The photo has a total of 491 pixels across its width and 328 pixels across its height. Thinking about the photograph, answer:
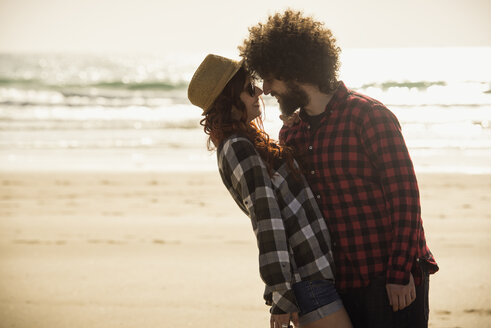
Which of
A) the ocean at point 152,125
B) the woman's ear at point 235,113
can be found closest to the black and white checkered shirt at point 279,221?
the woman's ear at point 235,113

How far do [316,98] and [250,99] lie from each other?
0.30 meters

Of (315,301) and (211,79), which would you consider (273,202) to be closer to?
(315,301)

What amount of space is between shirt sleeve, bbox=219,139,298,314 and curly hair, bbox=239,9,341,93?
412mm

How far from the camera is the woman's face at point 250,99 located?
2479 mm

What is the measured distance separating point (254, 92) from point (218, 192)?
21.7 ft

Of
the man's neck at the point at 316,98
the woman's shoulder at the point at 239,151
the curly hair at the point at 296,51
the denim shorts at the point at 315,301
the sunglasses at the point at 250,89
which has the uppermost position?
the curly hair at the point at 296,51

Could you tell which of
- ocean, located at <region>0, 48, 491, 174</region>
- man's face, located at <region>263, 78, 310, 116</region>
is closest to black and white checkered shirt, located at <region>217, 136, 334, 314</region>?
man's face, located at <region>263, 78, 310, 116</region>

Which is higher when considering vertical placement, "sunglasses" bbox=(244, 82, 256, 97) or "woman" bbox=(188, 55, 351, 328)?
"sunglasses" bbox=(244, 82, 256, 97)

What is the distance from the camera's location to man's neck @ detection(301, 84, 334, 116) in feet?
8.09

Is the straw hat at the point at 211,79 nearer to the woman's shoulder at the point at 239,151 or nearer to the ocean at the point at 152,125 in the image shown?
the woman's shoulder at the point at 239,151

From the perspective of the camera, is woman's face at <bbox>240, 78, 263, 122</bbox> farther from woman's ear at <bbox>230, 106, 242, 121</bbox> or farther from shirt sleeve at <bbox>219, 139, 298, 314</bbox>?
shirt sleeve at <bbox>219, 139, 298, 314</bbox>

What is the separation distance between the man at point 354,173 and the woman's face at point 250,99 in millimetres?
59

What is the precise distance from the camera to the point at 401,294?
2217mm

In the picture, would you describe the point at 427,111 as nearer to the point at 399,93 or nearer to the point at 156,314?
the point at 399,93
